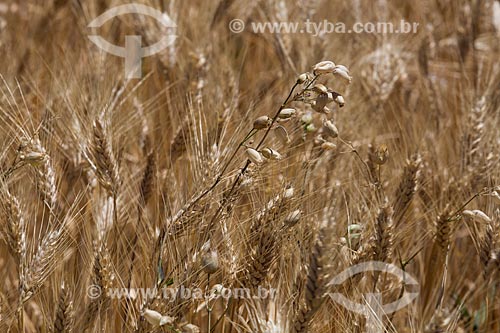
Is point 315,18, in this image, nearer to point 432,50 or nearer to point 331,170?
point 432,50

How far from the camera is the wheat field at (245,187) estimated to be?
1431 millimetres

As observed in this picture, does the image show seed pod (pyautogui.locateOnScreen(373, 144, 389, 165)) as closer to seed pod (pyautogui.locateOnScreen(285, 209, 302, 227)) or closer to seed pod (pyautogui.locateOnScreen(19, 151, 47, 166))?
seed pod (pyautogui.locateOnScreen(285, 209, 302, 227))

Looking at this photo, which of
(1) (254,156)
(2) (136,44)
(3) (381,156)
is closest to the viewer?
(1) (254,156)

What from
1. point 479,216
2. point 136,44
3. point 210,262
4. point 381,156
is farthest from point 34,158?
point 136,44

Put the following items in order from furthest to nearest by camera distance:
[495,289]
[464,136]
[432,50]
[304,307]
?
[432,50] → [464,136] → [495,289] → [304,307]

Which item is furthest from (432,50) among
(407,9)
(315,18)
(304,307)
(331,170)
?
(304,307)

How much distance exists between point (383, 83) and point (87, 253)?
1076 mm

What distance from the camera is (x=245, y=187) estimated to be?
4.83 ft

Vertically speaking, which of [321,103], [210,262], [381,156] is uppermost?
[321,103]

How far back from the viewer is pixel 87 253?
1606mm

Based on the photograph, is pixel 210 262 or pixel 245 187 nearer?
pixel 210 262

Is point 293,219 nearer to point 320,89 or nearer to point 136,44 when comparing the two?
point 320,89

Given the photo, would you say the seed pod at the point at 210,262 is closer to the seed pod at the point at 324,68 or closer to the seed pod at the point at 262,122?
the seed pod at the point at 262,122

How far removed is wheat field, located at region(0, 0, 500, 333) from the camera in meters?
1.43
